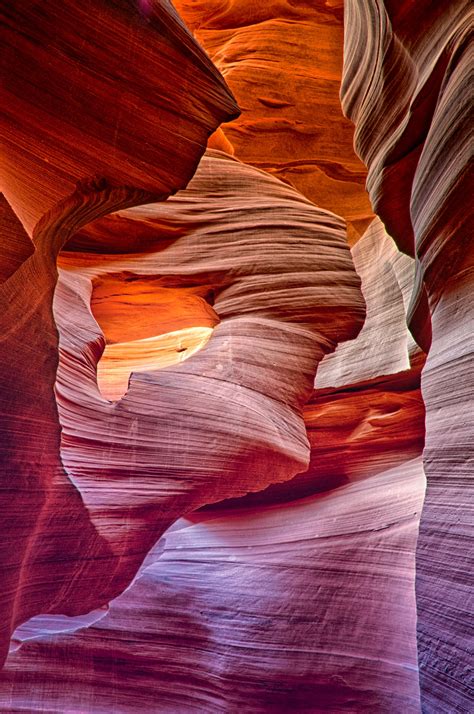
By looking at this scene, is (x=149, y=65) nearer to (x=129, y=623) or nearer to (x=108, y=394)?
(x=108, y=394)

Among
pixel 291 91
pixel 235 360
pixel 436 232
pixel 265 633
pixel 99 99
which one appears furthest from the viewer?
pixel 291 91

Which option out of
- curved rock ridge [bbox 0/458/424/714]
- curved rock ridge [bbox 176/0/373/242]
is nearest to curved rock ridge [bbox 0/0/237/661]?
curved rock ridge [bbox 0/458/424/714]

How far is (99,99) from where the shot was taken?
3.09 m

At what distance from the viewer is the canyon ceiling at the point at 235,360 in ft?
9.89

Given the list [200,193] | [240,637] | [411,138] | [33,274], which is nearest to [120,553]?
[240,637]

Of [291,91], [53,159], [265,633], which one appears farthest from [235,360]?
[291,91]

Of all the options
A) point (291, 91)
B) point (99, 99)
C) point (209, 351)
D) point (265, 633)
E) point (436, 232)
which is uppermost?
point (99, 99)

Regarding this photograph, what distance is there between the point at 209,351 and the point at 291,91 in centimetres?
460

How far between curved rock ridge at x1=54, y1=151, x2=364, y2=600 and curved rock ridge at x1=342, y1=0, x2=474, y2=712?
1496 mm

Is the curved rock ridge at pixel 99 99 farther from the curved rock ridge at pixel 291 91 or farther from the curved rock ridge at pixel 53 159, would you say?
the curved rock ridge at pixel 291 91

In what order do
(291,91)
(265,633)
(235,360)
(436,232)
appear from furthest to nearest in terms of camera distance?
(291,91), (235,360), (265,633), (436,232)

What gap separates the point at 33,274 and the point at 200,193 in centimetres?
351

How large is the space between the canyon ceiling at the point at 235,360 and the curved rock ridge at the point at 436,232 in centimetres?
2

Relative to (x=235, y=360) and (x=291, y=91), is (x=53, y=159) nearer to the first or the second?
A: (x=235, y=360)
